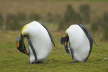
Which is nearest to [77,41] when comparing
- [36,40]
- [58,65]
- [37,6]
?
[58,65]

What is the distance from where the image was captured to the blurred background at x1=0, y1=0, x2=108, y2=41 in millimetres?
35844

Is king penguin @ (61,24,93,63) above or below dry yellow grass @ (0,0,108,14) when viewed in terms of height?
below

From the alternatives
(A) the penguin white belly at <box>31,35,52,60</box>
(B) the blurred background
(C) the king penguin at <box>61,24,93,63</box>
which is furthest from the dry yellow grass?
(A) the penguin white belly at <box>31,35,52,60</box>

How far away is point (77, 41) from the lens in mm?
16234

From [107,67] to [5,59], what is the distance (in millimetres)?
4648

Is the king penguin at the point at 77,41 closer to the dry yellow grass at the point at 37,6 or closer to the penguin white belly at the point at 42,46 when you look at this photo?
the penguin white belly at the point at 42,46

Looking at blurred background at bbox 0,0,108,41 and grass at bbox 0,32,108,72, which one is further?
blurred background at bbox 0,0,108,41

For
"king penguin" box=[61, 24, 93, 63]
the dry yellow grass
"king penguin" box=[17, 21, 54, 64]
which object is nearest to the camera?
"king penguin" box=[17, 21, 54, 64]

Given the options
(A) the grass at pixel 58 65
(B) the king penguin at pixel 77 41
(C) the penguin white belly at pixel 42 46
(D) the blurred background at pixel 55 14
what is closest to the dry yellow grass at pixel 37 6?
(D) the blurred background at pixel 55 14

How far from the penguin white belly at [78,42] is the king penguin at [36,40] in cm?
67

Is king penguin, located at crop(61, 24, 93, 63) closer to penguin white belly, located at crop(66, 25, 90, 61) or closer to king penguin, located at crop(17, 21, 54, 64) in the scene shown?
penguin white belly, located at crop(66, 25, 90, 61)

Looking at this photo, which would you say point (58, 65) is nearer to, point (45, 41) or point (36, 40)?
point (45, 41)

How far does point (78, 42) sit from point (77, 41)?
2.1 inches

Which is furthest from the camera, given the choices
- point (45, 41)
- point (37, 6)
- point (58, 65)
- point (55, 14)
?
point (37, 6)
